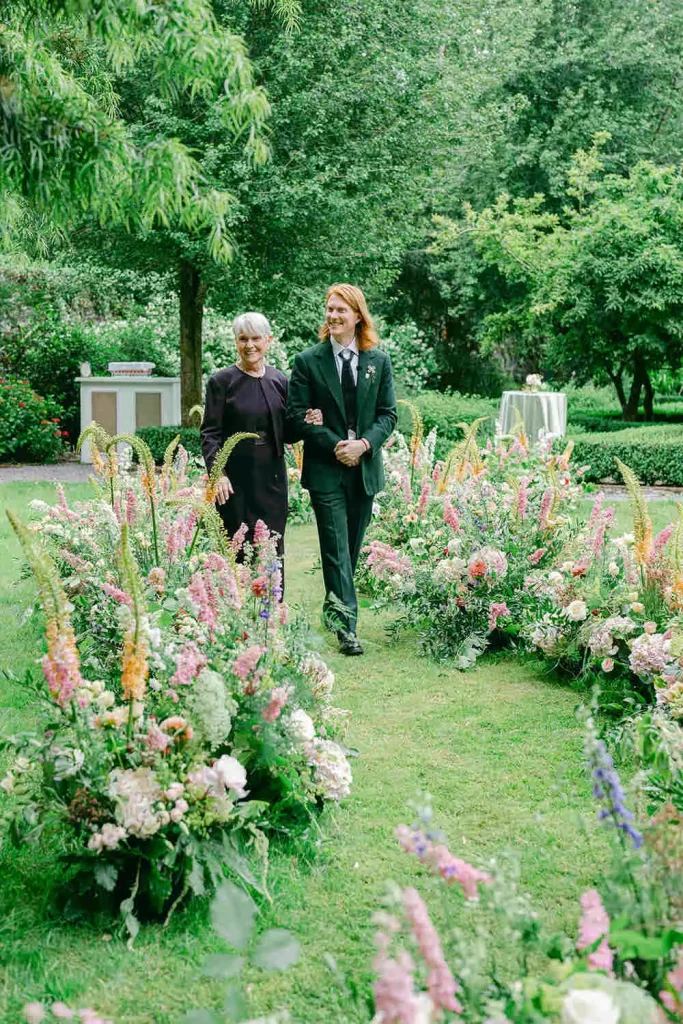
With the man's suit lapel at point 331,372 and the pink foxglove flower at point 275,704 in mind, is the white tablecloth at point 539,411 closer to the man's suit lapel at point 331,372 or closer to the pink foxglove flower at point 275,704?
the man's suit lapel at point 331,372

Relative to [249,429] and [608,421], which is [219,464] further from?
[608,421]

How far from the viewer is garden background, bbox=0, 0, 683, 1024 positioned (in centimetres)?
311

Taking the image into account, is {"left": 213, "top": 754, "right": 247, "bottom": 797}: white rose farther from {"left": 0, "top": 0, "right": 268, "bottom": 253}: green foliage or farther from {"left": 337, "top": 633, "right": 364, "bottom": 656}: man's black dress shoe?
{"left": 337, "top": 633, "right": 364, "bottom": 656}: man's black dress shoe

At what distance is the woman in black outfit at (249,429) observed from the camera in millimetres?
5652

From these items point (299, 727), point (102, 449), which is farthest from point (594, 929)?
point (102, 449)

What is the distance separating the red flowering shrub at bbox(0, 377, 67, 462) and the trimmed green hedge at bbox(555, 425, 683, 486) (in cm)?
788

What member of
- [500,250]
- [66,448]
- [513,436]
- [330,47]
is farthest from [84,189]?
[500,250]

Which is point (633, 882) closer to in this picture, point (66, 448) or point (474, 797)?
point (474, 797)

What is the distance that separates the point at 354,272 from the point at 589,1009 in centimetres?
1387

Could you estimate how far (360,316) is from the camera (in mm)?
5645

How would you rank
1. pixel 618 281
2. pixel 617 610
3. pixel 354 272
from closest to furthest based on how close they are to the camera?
pixel 617 610 → pixel 354 272 → pixel 618 281

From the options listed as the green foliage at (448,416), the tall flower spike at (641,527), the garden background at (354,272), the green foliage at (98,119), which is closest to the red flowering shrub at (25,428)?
the garden background at (354,272)

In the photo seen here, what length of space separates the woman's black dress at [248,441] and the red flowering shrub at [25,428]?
11089 millimetres

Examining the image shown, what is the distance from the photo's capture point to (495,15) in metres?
20.0
